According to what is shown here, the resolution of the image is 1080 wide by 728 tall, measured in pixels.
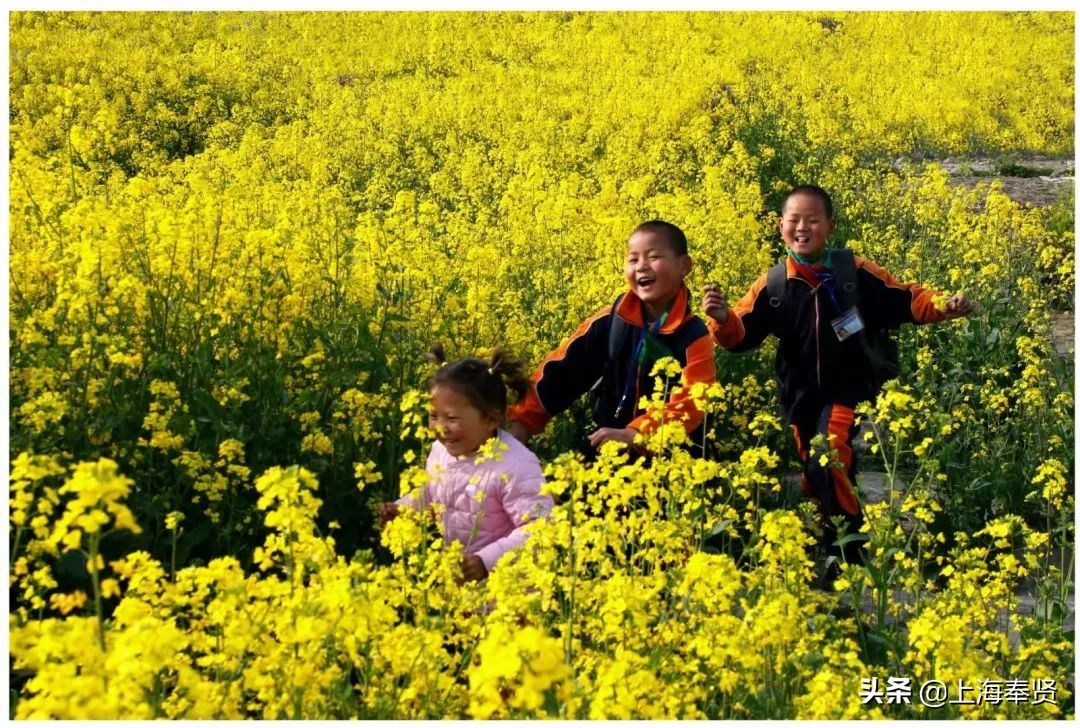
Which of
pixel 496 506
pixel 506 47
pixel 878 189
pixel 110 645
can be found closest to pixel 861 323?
pixel 496 506

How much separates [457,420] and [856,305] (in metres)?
1.79

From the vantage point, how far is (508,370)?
3910 mm

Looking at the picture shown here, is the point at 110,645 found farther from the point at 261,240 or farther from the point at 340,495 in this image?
the point at 261,240

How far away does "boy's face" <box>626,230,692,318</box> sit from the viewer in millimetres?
4230

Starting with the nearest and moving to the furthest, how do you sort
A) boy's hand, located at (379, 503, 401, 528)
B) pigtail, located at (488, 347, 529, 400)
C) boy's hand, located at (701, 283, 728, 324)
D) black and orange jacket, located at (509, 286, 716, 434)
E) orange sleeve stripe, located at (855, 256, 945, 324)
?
boy's hand, located at (379, 503, 401, 528)
pigtail, located at (488, 347, 529, 400)
boy's hand, located at (701, 283, 728, 324)
black and orange jacket, located at (509, 286, 716, 434)
orange sleeve stripe, located at (855, 256, 945, 324)

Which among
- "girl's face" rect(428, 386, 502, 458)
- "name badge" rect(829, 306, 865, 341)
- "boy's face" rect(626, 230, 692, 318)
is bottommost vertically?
"girl's face" rect(428, 386, 502, 458)

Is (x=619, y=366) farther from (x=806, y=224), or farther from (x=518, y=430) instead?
(x=806, y=224)

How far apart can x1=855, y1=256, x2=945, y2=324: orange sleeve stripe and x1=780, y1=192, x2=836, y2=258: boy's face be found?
0.21 meters

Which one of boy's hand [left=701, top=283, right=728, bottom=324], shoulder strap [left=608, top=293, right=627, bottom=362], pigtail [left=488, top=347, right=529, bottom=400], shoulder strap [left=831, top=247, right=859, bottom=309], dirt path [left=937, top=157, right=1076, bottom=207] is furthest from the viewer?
dirt path [left=937, top=157, right=1076, bottom=207]

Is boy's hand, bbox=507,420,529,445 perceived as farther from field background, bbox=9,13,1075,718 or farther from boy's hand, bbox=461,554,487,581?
boy's hand, bbox=461,554,487,581

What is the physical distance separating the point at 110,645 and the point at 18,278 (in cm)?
250

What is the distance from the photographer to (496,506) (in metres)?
3.64

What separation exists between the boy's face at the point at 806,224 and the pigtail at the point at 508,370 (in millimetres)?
1260

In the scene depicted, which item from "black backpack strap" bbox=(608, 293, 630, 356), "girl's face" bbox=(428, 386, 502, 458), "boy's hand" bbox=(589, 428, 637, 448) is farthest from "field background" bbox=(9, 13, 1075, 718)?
"black backpack strap" bbox=(608, 293, 630, 356)
